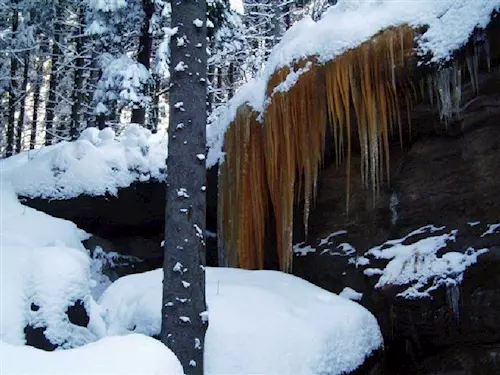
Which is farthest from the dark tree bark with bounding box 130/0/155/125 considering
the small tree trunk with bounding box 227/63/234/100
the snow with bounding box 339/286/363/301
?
the snow with bounding box 339/286/363/301

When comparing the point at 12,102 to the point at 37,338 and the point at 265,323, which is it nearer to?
the point at 37,338

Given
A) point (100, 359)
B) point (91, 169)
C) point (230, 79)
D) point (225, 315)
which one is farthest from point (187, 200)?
point (230, 79)

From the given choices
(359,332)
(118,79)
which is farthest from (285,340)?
(118,79)

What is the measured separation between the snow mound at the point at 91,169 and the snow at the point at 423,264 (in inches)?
155

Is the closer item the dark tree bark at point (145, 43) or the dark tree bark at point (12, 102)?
the dark tree bark at point (145, 43)

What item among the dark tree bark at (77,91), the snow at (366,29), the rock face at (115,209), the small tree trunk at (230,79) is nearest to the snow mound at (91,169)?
the rock face at (115,209)

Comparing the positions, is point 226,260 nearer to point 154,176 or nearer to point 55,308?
point 154,176

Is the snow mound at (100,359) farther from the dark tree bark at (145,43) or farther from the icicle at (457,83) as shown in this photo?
the dark tree bark at (145,43)

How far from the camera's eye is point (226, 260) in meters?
7.21

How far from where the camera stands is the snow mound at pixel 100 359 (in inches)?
73.2

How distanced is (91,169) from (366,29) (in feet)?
15.7

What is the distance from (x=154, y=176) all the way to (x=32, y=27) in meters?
7.62

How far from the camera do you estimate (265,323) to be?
4617mm

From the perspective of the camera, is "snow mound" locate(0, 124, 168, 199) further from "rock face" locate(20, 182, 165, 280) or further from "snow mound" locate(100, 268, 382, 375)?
"snow mound" locate(100, 268, 382, 375)
